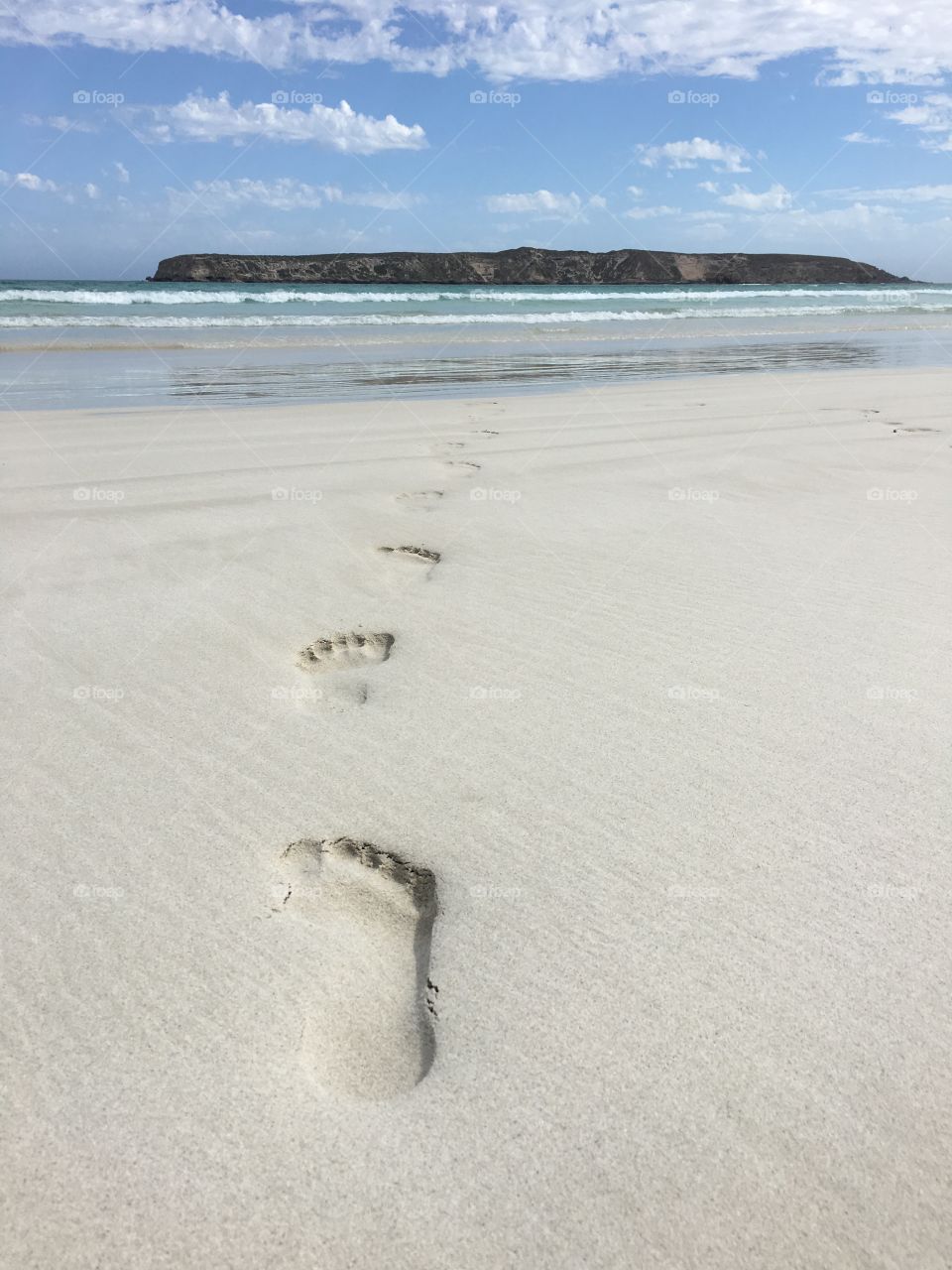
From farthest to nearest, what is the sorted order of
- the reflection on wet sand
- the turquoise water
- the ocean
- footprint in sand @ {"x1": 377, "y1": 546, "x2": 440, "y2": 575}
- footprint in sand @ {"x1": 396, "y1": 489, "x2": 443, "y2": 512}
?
the turquoise water < the ocean < the reflection on wet sand < footprint in sand @ {"x1": 396, "y1": 489, "x2": 443, "y2": 512} < footprint in sand @ {"x1": 377, "y1": 546, "x2": 440, "y2": 575}

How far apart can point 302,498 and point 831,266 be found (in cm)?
6819

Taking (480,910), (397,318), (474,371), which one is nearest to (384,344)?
(474,371)

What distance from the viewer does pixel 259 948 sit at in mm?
1413

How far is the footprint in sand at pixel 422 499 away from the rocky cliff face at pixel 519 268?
4732cm

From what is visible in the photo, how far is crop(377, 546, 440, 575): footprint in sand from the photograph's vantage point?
3174 mm

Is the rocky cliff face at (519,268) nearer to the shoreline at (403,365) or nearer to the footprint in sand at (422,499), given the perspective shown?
the shoreline at (403,365)

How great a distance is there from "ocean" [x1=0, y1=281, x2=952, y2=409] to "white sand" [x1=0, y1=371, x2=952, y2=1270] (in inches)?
198

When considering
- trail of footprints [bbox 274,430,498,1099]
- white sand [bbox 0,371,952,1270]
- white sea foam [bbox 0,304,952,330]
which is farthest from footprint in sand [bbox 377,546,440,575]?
white sea foam [bbox 0,304,952,330]

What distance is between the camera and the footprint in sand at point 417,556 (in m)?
3.17

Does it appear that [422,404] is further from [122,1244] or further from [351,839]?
[122,1244]

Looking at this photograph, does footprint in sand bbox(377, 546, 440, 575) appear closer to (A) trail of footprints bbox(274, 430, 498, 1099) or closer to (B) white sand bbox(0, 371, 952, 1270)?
(B) white sand bbox(0, 371, 952, 1270)

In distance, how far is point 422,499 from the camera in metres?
4.06

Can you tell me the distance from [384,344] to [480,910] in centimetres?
1271

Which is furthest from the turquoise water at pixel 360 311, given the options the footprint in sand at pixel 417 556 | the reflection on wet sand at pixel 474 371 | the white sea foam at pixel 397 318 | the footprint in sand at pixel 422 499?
the footprint in sand at pixel 417 556
